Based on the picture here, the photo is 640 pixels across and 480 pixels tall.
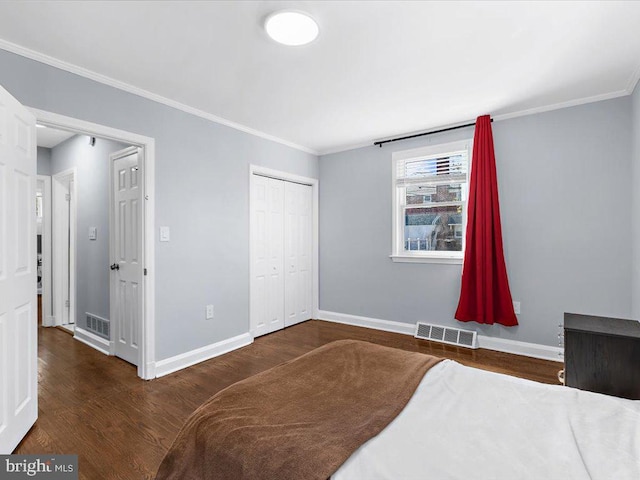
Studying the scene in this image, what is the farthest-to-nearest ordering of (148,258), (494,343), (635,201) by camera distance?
(494,343), (148,258), (635,201)

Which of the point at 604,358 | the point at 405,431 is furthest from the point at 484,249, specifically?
the point at 405,431

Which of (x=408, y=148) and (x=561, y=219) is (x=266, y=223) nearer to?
(x=408, y=148)

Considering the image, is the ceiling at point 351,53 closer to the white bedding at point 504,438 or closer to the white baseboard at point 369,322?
the white bedding at point 504,438

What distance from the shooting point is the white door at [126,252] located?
313cm

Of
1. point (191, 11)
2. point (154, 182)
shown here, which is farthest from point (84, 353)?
point (191, 11)

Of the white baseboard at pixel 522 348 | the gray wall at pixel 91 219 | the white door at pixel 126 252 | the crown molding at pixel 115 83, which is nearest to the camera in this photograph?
the crown molding at pixel 115 83

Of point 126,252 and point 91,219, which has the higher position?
point 91,219

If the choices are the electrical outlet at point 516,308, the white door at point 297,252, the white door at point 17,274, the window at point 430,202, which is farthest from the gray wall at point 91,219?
the electrical outlet at point 516,308

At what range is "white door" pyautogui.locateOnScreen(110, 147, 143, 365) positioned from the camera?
3.13 m

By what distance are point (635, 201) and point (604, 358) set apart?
2.00 meters

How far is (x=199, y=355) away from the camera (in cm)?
331

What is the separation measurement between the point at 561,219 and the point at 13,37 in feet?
15.1

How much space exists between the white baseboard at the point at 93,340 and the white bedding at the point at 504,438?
350 centimetres

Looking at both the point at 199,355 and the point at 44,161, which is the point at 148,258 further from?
the point at 44,161
